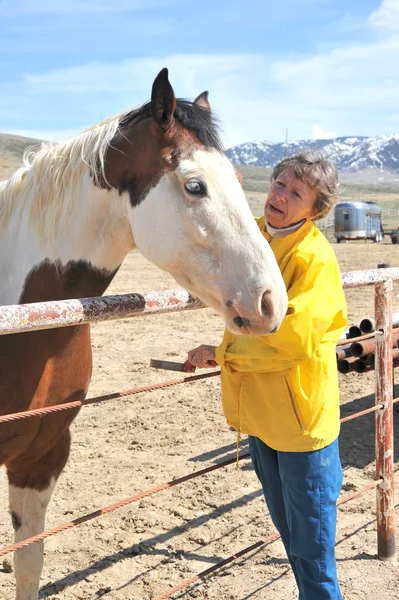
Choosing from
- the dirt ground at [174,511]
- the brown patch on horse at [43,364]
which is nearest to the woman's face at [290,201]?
the brown patch on horse at [43,364]

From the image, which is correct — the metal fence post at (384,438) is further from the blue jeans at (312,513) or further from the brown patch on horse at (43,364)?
the brown patch on horse at (43,364)

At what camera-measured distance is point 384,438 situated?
3.11 m

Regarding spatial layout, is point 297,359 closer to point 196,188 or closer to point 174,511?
point 196,188

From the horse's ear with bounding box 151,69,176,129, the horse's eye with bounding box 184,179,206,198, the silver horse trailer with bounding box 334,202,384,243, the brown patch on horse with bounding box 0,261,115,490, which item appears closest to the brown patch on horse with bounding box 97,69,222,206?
the horse's ear with bounding box 151,69,176,129

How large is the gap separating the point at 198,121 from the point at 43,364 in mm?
1063

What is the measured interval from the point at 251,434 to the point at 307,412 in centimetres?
23

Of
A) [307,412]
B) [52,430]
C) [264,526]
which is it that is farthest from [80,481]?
[307,412]

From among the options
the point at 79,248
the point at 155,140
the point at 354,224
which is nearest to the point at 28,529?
the point at 79,248

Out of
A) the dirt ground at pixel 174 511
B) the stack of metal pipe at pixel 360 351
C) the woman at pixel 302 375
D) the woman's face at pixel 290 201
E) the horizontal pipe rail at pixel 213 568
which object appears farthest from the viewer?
the stack of metal pipe at pixel 360 351

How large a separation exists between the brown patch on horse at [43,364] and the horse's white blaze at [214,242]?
32 cm

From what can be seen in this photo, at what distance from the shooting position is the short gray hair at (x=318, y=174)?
1970 millimetres

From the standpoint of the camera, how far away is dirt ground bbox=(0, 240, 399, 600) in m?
2.98

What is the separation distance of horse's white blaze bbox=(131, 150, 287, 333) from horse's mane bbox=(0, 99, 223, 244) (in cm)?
15

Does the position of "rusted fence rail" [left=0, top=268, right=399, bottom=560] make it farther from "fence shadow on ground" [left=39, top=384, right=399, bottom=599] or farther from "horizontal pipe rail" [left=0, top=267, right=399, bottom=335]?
"fence shadow on ground" [left=39, top=384, right=399, bottom=599]
